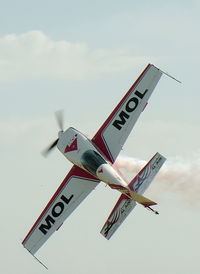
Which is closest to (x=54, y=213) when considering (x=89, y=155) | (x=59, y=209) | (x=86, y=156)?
(x=59, y=209)

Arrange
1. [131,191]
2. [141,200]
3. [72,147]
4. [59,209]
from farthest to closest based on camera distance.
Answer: [72,147]
[59,209]
[131,191]
[141,200]

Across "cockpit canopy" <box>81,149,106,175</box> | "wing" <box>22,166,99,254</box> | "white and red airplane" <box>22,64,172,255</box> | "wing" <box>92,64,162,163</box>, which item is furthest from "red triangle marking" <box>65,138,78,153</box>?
"wing" <box>22,166,99,254</box>

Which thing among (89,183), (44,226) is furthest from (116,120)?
(44,226)

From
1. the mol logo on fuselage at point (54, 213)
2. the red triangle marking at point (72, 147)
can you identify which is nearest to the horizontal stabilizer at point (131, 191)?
the mol logo on fuselage at point (54, 213)

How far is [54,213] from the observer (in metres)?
40.8

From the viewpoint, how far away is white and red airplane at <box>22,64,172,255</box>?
131ft

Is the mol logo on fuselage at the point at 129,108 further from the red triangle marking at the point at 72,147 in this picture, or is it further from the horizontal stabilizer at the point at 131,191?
the horizontal stabilizer at the point at 131,191

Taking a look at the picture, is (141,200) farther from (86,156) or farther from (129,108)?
(129,108)

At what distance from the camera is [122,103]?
41.7 m

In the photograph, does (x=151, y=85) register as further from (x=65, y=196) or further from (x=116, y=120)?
(x=65, y=196)

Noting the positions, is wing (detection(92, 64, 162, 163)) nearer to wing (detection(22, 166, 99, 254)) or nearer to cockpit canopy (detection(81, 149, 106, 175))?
cockpit canopy (detection(81, 149, 106, 175))

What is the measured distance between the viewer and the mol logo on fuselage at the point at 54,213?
40.7m

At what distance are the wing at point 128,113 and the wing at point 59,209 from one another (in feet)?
6.55

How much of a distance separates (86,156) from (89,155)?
188 mm
